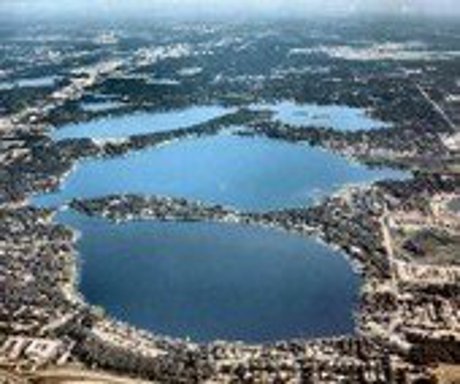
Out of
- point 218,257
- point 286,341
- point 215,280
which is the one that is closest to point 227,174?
point 218,257

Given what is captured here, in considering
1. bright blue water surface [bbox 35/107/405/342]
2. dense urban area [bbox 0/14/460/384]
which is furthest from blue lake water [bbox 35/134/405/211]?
dense urban area [bbox 0/14/460/384]

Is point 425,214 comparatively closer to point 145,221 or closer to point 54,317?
point 145,221

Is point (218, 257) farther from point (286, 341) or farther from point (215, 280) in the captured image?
point (286, 341)

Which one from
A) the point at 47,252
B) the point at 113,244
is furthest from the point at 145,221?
the point at 47,252

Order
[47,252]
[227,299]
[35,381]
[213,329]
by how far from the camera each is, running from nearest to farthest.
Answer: [35,381] < [213,329] < [227,299] < [47,252]

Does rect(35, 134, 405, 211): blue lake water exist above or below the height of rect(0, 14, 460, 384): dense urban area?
below

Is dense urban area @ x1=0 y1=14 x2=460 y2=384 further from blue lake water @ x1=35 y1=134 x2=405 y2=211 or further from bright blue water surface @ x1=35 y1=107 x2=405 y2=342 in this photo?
blue lake water @ x1=35 y1=134 x2=405 y2=211
